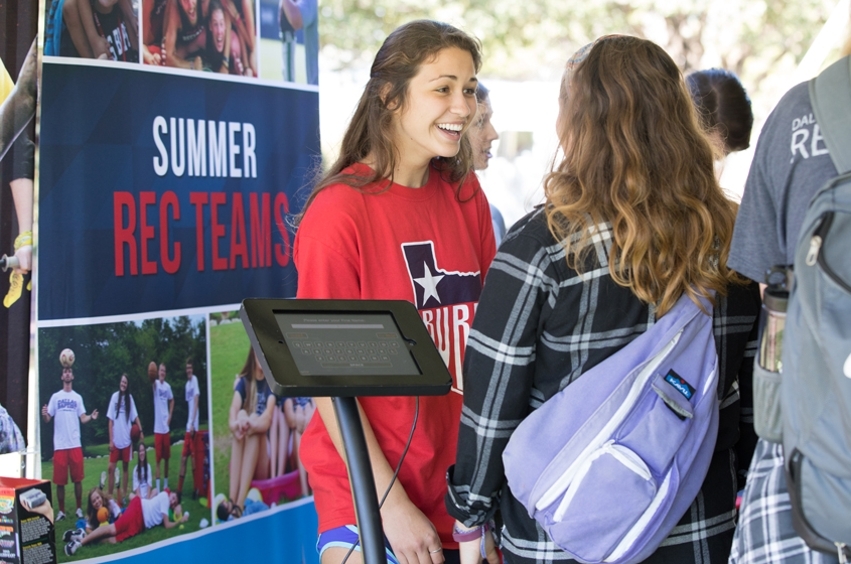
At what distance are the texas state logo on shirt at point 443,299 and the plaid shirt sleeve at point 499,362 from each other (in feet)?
1.18

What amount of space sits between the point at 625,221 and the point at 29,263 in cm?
122

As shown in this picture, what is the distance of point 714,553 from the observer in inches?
58.7

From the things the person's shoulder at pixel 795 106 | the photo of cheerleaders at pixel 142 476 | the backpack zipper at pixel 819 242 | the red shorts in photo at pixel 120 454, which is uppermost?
the person's shoulder at pixel 795 106

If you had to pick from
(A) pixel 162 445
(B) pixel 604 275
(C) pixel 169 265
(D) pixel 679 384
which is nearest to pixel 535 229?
(B) pixel 604 275

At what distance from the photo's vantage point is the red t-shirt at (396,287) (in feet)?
5.70

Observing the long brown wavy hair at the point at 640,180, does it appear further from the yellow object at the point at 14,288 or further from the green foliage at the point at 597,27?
the green foliage at the point at 597,27

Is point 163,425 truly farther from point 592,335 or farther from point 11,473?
point 592,335

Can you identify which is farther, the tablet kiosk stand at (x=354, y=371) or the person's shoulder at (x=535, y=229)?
the person's shoulder at (x=535, y=229)

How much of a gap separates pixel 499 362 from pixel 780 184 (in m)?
0.51

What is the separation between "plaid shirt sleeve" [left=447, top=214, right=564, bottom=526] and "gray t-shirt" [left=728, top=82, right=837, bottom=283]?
313 mm

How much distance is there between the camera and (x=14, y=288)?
1841mm

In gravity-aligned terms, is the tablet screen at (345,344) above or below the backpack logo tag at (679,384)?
above

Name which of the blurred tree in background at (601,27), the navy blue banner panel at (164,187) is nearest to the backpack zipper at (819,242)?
the navy blue banner panel at (164,187)

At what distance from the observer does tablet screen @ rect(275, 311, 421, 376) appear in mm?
1165
